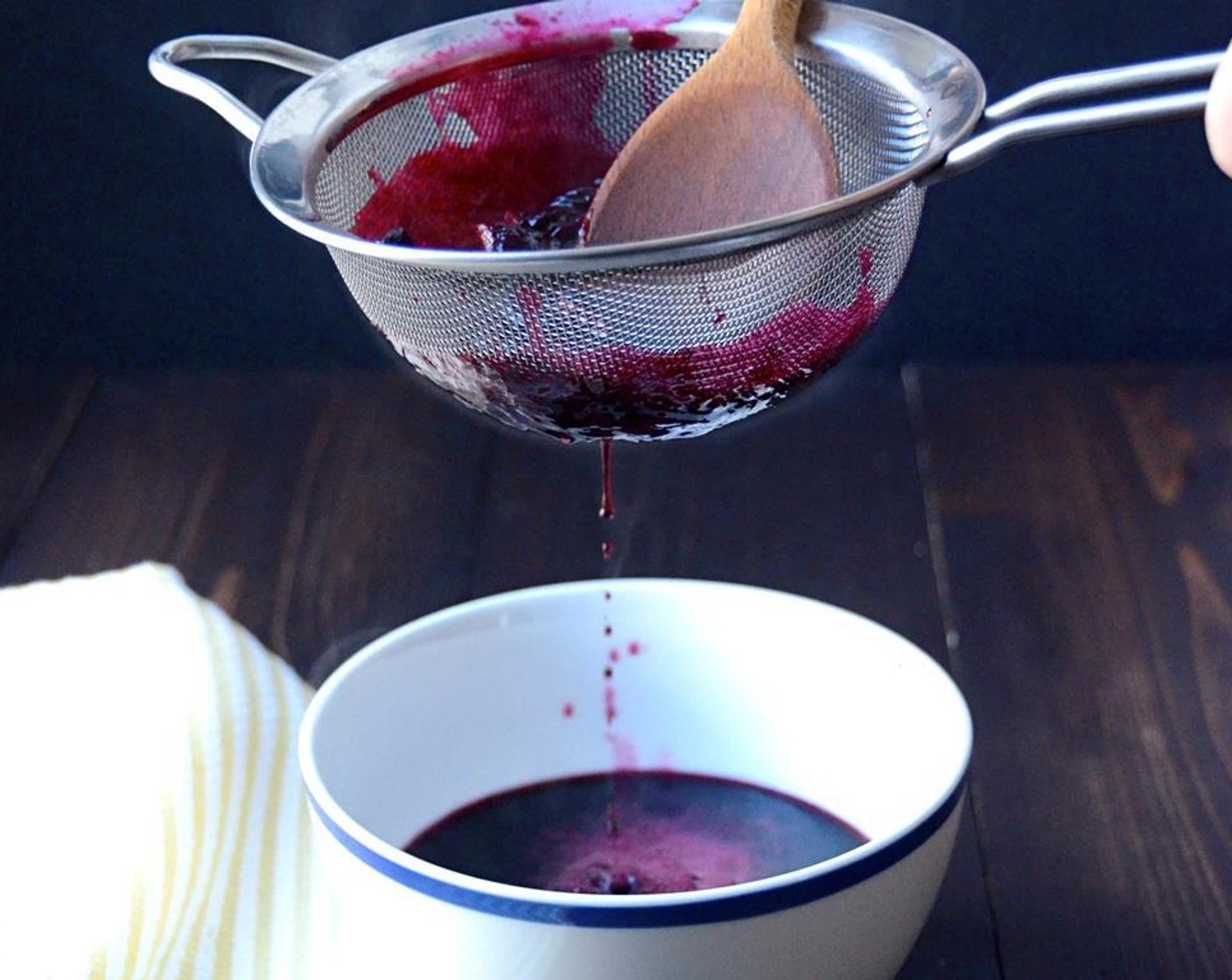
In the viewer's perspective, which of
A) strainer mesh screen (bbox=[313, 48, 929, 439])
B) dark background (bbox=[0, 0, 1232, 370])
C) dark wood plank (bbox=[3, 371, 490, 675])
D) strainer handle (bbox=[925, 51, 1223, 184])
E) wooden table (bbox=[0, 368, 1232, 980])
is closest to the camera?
strainer handle (bbox=[925, 51, 1223, 184])

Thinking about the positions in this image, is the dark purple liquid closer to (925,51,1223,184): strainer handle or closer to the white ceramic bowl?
the white ceramic bowl

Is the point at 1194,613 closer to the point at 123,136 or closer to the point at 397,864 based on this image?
the point at 397,864

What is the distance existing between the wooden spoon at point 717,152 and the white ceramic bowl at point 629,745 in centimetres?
15

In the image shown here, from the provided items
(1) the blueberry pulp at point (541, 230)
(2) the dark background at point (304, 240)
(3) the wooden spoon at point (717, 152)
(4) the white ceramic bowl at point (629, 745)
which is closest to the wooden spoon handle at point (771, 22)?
(3) the wooden spoon at point (717, 152)

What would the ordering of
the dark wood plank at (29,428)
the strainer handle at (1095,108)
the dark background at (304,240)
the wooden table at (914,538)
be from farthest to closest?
the dark background at (304,240) < the dark wood plank at (29,428) < the wooden table at (914,538) < the strainer handle at (1095,108)

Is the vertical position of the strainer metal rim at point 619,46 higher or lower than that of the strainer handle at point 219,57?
lower

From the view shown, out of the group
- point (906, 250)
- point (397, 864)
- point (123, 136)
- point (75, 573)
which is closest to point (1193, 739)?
point (906, 250)

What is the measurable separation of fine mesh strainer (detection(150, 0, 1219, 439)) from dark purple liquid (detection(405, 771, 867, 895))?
149mm

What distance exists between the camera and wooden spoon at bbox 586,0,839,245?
0.75m

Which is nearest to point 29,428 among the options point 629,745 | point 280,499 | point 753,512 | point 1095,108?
→ point 280,499

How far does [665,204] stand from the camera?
2.49 feet

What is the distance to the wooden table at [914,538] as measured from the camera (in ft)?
2.60

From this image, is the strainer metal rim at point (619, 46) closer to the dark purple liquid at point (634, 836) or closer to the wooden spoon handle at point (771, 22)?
the wooden spoon handle at point (771, 22)

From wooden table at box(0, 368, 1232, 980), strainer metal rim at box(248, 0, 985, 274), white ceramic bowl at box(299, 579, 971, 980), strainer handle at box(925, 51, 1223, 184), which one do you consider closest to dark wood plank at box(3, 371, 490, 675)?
wooden table at box(0, 368, 1232, 980)
